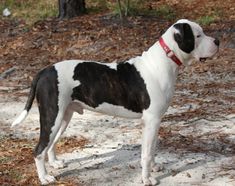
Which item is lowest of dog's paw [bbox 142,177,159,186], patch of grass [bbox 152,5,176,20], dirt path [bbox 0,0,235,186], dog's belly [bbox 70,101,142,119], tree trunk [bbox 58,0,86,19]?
dirt path [bbox 0,0,235,186]

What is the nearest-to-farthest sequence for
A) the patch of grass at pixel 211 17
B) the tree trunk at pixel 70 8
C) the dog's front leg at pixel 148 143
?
the dog's front leg at pixel 148 143
the patch of grass at pixel 211 17
the tree trunk at pixel 70 8

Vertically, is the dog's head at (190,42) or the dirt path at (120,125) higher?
the dog's head at (190,42)

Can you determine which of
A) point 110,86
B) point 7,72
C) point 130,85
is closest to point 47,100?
point 110,86

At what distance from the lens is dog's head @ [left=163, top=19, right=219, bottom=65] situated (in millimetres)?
4797

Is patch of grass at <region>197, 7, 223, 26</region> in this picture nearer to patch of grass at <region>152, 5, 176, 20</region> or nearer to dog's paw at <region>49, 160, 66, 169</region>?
patch of grass at <region>152, 5, 176, 20</region>

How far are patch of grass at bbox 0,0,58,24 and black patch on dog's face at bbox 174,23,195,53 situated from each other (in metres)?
7.92

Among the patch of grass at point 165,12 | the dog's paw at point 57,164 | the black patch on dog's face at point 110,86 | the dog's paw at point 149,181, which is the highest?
the black patch on dog's face at point 110,86

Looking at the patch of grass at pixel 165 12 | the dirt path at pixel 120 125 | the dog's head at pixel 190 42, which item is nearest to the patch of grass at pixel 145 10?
the patch of grass at pixel 165 12

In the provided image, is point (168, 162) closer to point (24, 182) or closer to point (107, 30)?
point (24, 182)

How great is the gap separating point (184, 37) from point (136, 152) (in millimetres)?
1571

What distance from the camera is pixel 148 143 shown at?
4.95m

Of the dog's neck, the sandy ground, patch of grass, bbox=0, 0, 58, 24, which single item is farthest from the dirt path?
patch of grass, bbox=0, 0, 58, 24

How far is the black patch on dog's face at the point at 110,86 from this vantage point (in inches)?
194

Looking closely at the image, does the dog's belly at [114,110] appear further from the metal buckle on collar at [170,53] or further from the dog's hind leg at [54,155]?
the metal buckle on collar at [170,53]
